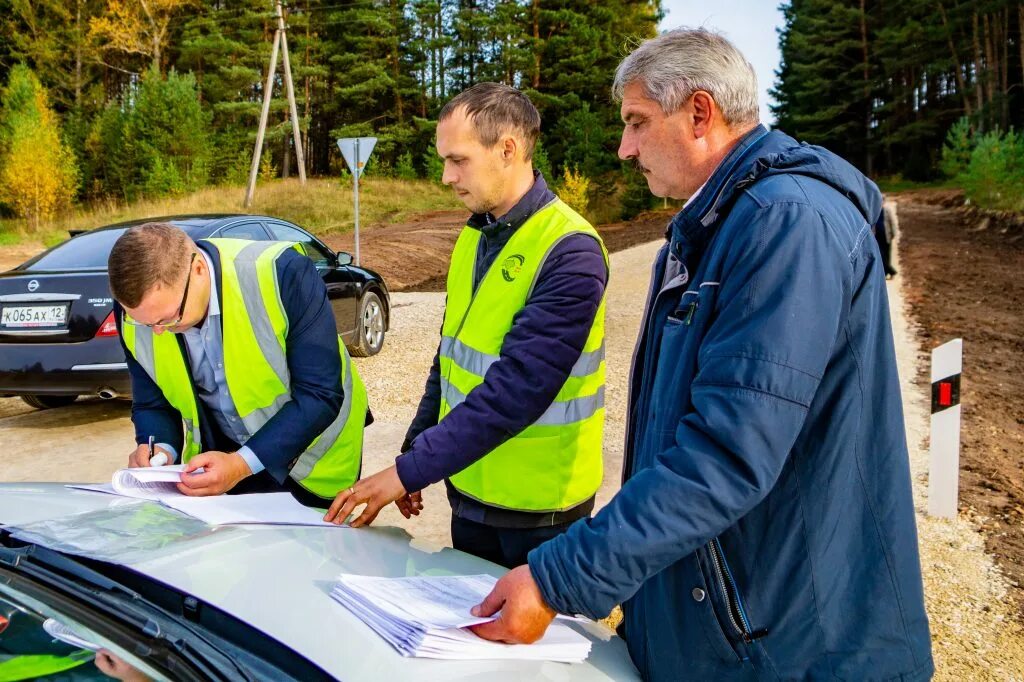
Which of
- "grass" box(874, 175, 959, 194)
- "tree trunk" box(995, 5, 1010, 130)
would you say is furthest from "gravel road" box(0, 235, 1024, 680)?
"grass" box(874, 175, 959, 194)

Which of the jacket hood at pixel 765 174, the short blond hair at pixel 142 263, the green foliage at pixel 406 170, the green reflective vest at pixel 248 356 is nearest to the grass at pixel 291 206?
the green foliage at pixel 406 170

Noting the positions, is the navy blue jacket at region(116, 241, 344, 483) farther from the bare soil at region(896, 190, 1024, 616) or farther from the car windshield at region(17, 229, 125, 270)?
the car windshield at region(17, 229, 125, 270)

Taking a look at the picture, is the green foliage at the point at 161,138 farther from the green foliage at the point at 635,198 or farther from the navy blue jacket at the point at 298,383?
the navy blue jacket at the point at 298,383

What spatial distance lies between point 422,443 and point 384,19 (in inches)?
1868

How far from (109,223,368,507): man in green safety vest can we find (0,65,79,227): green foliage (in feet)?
106

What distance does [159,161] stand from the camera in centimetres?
3391

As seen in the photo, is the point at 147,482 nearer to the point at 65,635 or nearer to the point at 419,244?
the point at 65,635

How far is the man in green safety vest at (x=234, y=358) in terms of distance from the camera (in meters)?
2.18

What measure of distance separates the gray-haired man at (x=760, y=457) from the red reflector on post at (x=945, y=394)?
11.7 ft

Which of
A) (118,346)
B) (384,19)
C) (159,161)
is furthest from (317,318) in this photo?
(384,19)

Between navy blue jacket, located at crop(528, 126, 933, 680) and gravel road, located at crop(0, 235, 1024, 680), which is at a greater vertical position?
navy blue jacket, located at crop(528, 126, 933, 680)

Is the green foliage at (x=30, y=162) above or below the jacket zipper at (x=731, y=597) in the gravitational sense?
above

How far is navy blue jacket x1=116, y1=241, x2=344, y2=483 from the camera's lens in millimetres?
2299

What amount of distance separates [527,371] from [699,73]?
84 cm
